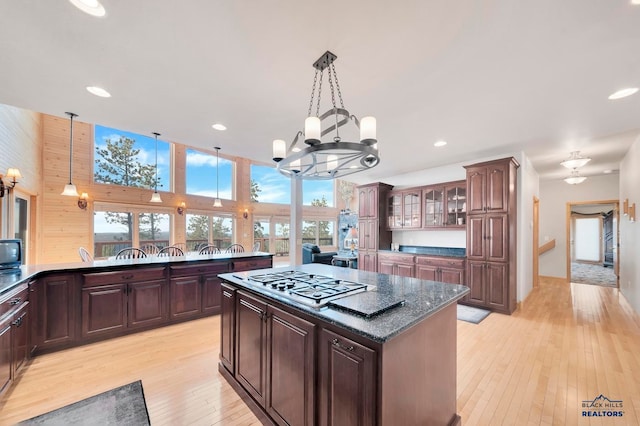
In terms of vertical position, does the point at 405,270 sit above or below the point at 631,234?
below

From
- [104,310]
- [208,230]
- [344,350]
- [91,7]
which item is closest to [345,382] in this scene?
[344,350]

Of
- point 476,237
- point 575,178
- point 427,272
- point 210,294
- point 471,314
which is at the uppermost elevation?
point 575,178

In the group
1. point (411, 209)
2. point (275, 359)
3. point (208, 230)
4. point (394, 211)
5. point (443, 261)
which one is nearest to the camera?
point (275, 359)

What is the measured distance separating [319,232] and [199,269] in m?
8.47

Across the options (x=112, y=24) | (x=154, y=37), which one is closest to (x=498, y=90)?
(x=154, y=37)

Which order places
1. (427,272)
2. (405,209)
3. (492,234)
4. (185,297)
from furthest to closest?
(405,209)
(427,272)
(492,234)
(185,297)

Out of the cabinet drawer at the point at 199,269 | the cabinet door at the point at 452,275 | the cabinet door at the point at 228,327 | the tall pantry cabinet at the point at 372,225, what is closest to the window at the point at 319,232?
the tall pantry cabinet at the point at 372,225

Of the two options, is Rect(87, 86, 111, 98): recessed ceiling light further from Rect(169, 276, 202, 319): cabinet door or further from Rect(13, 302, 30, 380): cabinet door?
Rect(169, 276, 202, 319): cabinet door

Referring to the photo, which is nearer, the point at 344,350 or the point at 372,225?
the point at 344,350

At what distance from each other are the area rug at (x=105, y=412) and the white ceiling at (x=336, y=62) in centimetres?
273

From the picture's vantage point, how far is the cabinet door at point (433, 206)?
5.37 m

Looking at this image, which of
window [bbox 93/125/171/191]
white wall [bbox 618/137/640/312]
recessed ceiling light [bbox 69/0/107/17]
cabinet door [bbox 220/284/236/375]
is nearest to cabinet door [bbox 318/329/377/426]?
cabinet door [bbox 220/284/236/375]

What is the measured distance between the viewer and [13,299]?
218 centimetres

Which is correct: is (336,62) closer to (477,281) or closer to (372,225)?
(477,281)
